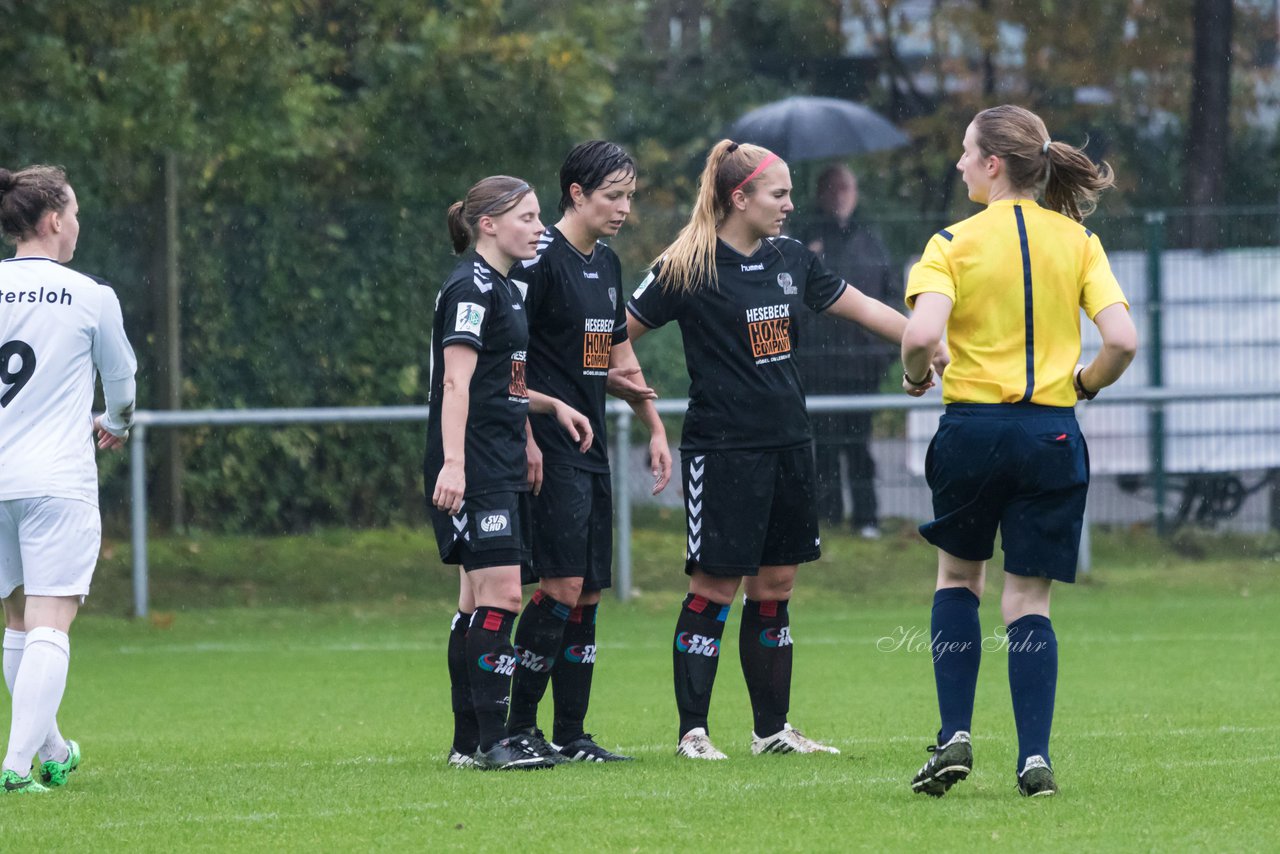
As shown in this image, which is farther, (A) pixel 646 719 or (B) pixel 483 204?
(A) pixel 646 719

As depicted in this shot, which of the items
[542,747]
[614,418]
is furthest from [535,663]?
[614,418]

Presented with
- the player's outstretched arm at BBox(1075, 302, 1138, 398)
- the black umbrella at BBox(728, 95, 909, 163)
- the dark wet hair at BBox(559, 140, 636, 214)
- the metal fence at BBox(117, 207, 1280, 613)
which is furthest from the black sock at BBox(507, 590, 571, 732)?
the black umbrella at BBox(728, 95, 909, 163)

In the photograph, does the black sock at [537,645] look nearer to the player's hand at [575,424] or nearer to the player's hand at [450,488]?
the player's hand at [575,424]

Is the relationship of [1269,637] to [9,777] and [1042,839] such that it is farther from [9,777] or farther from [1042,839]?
[9,777]

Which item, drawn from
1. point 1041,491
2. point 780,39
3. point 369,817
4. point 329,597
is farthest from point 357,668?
point 780,39

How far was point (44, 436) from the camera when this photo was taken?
19.0ft

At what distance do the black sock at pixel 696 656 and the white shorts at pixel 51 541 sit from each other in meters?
1.96

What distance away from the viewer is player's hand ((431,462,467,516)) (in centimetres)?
576

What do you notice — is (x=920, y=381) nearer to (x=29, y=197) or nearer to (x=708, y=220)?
(x=708, y=220)

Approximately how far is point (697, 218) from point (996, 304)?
1.55m

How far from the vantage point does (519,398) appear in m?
6.05

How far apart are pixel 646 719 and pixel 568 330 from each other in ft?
6.44

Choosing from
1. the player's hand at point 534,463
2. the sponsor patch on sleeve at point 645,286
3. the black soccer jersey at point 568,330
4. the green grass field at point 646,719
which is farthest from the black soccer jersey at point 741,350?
the green grass field at point 646,719

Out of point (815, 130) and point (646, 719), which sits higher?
point (815, 130)
